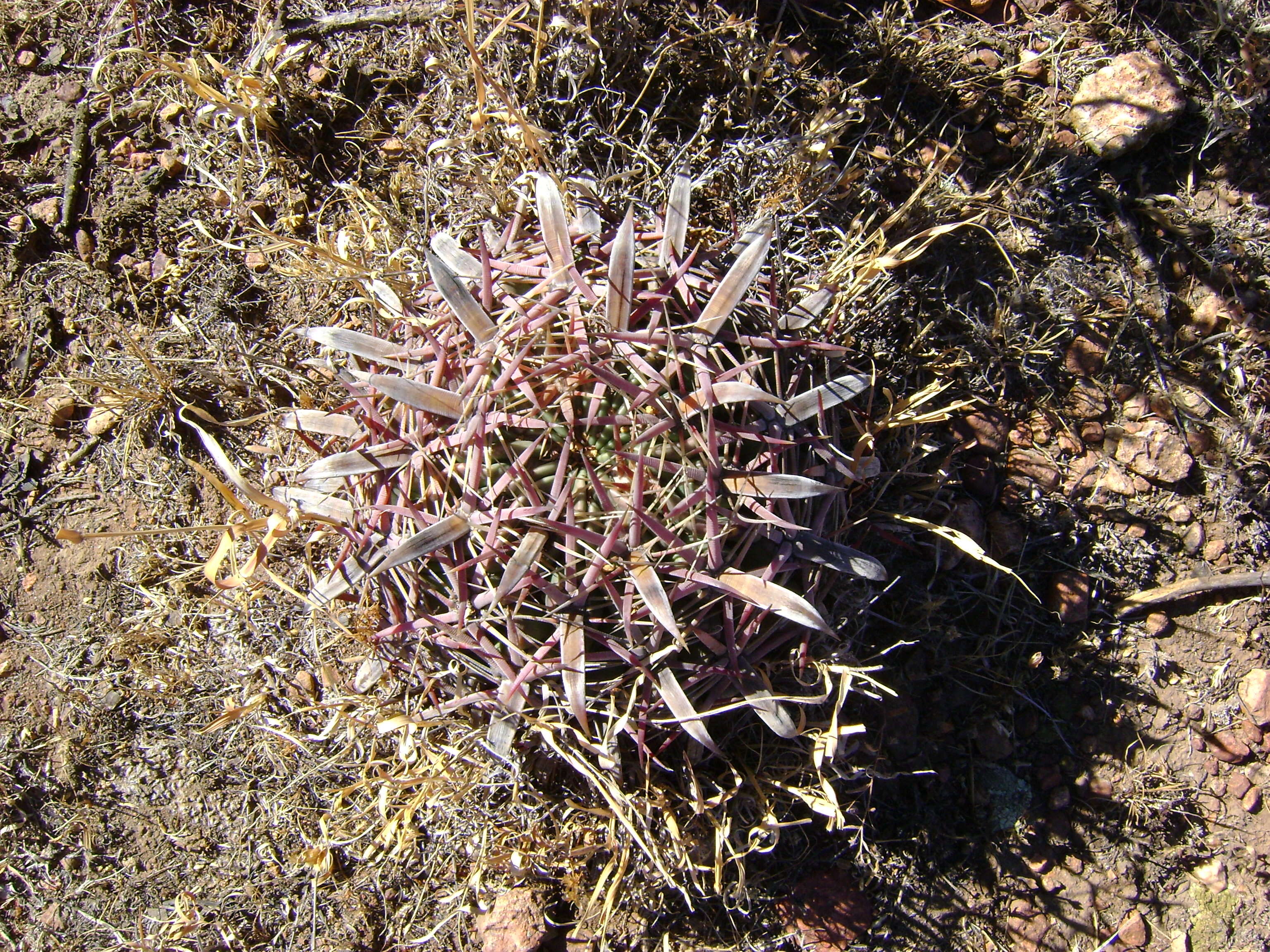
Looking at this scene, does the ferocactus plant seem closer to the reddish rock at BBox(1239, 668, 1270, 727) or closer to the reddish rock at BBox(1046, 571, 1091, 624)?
the reddish rock at BBox(1046, 571, 1091, 624)

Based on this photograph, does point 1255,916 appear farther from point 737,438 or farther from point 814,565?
point 737,438

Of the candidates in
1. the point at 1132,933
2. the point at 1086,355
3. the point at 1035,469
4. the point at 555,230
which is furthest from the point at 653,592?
the point at 1132,933

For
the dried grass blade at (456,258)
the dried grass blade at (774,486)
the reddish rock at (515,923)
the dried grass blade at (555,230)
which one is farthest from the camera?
the reddish rock at (515,923)

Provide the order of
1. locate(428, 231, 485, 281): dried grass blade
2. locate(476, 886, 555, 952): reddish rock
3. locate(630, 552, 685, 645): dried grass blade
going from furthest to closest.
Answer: locate(476, 886, 555, 952): reddish rock
locate(428, 231, 485, 281): dried grass blade
locate(630, 552, 685, 645): dried grass blade

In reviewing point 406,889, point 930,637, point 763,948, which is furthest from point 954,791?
point 406,889

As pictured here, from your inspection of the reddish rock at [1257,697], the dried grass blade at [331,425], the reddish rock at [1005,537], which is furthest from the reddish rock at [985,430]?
the dried grass blade at [331,425]

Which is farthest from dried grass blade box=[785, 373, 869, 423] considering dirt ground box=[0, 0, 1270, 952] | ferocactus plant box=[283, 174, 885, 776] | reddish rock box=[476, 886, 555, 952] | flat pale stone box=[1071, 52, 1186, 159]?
reddish rock box=[476, 886, 555, 952]

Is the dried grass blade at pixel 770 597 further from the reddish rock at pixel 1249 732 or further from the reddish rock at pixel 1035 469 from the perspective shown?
the reddish rock at pixel 1249 732
